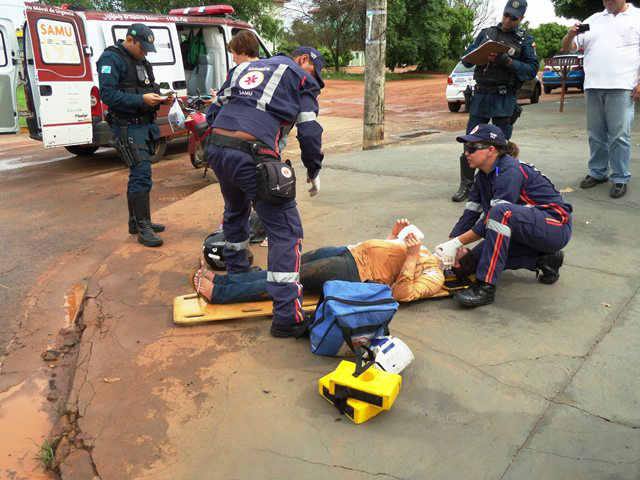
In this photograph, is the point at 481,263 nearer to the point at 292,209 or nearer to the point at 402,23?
the point at 292,209

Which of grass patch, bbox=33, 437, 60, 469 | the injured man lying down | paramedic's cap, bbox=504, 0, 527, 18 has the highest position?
paramedic's cap, bbox=504, 0, 527, 18

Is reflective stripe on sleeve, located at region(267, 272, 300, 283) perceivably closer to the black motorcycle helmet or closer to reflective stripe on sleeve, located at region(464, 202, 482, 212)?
the black motorcycle helmet

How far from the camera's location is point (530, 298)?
374cm

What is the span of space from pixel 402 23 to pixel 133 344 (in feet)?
115

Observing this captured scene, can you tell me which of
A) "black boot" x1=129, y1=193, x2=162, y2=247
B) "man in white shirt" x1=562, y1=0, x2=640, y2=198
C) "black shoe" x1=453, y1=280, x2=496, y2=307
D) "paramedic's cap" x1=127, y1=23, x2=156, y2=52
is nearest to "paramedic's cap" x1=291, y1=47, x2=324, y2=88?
"black shoe" x1=453, y1=280, x2=496, y2=307

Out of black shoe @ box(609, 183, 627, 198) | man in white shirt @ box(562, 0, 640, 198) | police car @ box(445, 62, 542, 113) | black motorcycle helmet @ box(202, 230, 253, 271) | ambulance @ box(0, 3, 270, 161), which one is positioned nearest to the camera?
black motorcycle helmet @ box(202, 230, 253, 271)

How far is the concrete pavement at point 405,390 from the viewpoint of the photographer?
2365 millimetres

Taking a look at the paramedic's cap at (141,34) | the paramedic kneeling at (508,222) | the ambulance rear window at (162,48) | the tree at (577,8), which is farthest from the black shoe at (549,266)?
the tree at (577,8)

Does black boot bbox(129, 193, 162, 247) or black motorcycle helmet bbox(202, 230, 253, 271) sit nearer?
black motorcycle helmet bbox(202, 230, 253, 271)

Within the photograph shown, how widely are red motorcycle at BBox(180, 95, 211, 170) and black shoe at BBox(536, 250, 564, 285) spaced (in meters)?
4.71

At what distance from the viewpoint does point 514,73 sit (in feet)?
18.3

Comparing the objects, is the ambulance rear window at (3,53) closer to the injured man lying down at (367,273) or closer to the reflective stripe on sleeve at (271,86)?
the injured man lying down at (367,273)

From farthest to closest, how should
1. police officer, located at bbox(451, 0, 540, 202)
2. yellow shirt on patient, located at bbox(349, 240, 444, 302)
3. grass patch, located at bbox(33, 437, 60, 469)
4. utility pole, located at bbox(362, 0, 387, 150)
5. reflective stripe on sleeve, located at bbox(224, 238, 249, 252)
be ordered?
utility pole, located at bbox(362, 0, 387, 150) → police officer, located at bbox(451, 0, 540, 202) → reflective stripe on sleeve, located at bbox(224, 238, 249, 252) → yellow shirt on patient, located at bbox(349, 240, 444, 302) → grass patch, located at bbox(33, 437, 60, 469)

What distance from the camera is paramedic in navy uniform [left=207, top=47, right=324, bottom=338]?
3.33 metres
